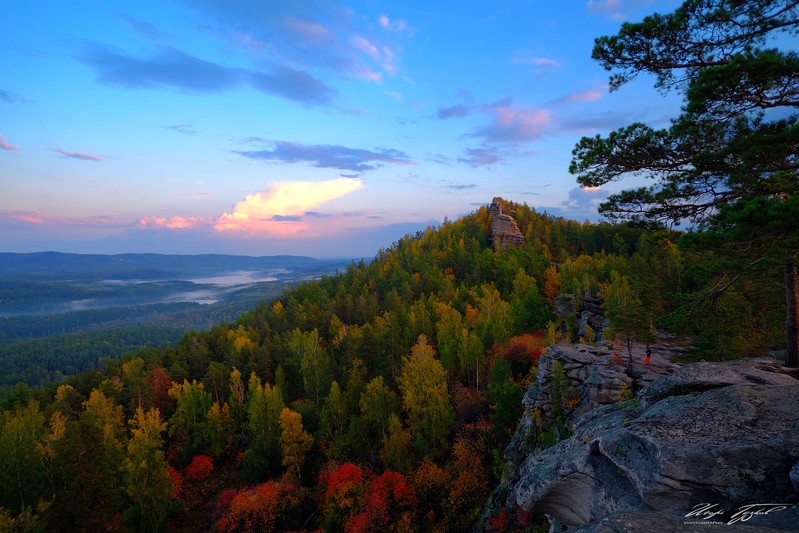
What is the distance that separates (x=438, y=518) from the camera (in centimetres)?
2895

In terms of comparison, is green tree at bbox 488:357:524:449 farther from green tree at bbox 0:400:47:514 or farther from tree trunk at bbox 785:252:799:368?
green tree at bbox 0:400:47:514

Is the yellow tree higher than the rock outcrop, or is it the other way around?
the rock outcrop

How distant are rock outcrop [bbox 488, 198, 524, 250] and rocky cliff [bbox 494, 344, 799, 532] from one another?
84.9 m

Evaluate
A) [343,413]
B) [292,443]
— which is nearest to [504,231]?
[343,413]

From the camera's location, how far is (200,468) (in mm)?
42719

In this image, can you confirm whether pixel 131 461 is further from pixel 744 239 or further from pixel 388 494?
pixel 744 239

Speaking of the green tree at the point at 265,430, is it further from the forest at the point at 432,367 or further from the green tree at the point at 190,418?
the green tree at the point at 190,418

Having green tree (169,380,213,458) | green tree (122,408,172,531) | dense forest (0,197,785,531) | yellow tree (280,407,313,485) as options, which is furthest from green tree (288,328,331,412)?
green tree (122,408,172,531)

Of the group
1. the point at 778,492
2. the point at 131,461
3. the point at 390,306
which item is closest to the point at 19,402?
the point at 131,461

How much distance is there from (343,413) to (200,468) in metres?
18.2

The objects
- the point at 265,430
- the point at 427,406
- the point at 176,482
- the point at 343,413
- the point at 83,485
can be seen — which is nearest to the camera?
the point at 83,485

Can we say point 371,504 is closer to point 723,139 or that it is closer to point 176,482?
point 176,482

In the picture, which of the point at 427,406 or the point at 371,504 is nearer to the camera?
the point at 371,504

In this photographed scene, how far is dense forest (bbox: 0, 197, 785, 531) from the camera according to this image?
25.8 meters
